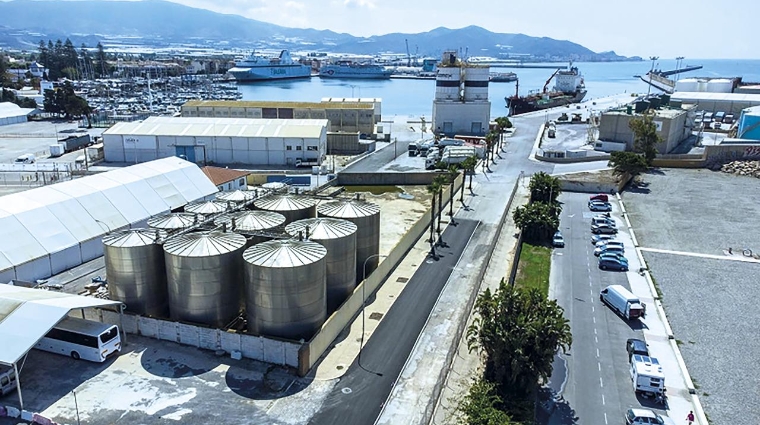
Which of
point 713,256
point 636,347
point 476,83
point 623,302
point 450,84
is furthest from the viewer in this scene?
point 450,84

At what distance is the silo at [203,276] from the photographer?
27344 millimetres

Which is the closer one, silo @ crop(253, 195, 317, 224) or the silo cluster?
the silo cluster

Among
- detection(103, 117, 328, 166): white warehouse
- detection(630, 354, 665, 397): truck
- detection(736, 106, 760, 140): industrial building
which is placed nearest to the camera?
detection(630, 354, 665, 397): truck

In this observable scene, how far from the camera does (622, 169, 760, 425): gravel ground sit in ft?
84.7

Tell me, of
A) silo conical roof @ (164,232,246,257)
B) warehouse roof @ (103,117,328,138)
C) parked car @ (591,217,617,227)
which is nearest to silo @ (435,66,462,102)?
warehouse roof @ (103,117,328,138)

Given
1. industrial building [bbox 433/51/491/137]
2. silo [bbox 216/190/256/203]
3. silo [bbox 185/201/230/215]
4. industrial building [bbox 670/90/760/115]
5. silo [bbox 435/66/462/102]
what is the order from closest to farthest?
silo [bbox 185/201/230/215]
silo [bbox 216/190/256/203]
industrial building [bbox 433/51/491/137]
silo [bbox 435/66/462/102]
industrial building [bbox 670/90/760/115]

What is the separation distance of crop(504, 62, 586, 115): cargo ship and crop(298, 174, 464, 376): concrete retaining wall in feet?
354

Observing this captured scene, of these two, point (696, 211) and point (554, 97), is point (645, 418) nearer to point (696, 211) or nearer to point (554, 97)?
point (696, 211)

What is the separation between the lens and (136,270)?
28812mm

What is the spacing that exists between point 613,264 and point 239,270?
89.4 ft

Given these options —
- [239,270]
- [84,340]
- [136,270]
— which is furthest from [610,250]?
[84,340]

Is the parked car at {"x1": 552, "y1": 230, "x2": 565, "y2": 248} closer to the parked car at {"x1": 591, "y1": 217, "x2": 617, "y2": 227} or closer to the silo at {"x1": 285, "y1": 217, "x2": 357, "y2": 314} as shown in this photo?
the parked car at {"x1": 591, "y1": 217, "x2": 617, "y2": 227}

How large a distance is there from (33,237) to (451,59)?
7988cm

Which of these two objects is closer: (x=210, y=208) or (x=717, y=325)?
(x=717, y=325)
